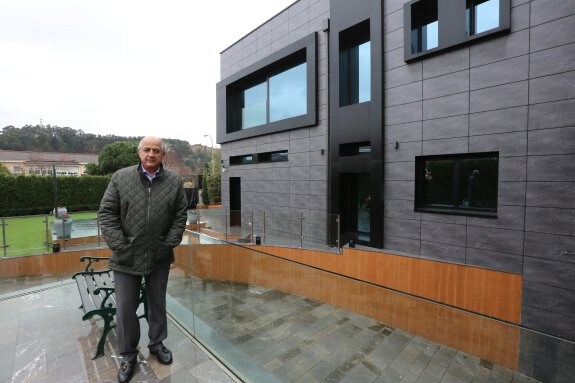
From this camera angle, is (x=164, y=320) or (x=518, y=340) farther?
(x=164, y=320)

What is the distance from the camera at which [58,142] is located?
5628 cm

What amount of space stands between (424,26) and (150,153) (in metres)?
8.26

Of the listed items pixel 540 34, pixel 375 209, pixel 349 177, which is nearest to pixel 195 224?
pixel 349 177

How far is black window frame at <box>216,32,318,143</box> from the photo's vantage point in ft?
32.2

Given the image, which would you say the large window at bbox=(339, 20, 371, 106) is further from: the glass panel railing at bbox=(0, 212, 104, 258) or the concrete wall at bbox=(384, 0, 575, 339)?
the glass panel railing at bbox=(0, 212, 104, 258)

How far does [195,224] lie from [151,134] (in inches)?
380

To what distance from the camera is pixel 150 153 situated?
209cm

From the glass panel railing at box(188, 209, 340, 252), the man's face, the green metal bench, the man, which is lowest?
the glass panel railing at box(188, 209, 340, 252)

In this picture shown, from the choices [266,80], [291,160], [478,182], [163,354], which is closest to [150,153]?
[163,354]

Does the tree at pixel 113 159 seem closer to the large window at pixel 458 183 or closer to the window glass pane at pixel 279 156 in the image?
the window glass pane at pixel 279 156

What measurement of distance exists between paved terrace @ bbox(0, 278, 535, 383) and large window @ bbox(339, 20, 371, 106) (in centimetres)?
715

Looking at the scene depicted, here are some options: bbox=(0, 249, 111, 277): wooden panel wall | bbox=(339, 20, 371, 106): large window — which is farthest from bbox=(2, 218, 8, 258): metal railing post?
bbox=(339, 20, 371, 106): large window

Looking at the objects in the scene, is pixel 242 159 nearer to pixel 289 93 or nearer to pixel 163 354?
pixel 289 93

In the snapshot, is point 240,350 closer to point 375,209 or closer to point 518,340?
point 518,340
